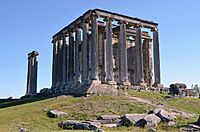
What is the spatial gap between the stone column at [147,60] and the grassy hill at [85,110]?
22076 mm

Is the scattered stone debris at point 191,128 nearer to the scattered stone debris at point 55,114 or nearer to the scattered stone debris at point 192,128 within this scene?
the scattered stone debris at point 192,128

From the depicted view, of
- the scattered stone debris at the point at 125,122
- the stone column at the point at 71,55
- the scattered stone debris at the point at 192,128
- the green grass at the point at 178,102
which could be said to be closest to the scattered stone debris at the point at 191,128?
the scattered stone debris at the point at 192,128

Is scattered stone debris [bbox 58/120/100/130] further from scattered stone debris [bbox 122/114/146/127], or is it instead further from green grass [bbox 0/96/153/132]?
scattered stone debris [bbox 122/114/146/127]

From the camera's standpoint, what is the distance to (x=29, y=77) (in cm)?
8275

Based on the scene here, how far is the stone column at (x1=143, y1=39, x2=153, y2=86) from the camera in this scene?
7062cm

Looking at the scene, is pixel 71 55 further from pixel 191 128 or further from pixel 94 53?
pixel 191 128

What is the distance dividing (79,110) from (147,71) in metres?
38.0

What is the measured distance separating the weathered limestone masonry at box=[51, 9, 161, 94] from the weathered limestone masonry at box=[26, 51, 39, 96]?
9.64 m

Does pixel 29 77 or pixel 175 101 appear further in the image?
pixel 29 77

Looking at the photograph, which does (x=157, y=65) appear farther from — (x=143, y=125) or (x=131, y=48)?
(x=143, y=125)

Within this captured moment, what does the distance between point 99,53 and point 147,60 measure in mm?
12498

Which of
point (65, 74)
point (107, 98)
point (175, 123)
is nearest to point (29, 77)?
point (65, 74)

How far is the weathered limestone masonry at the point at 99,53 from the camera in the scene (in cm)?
5528

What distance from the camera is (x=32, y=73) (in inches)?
3226
